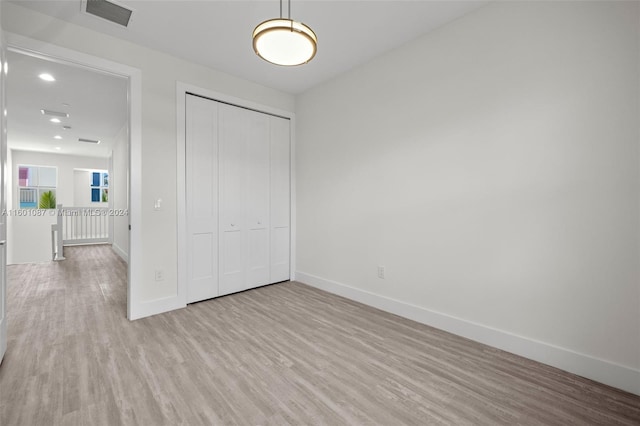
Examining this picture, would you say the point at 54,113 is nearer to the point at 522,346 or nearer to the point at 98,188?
the point at 98,188

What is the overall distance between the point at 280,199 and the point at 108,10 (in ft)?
8.73

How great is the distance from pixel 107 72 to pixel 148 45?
1.62 feet

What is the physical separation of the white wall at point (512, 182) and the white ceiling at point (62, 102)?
336cm

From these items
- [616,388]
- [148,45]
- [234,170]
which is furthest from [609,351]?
[148,45]

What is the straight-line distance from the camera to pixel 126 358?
2.19 meters

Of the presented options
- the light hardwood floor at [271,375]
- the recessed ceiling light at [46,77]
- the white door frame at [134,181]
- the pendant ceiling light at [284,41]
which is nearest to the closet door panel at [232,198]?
the light hardwood floor at [271,375]

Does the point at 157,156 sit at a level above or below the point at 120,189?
above

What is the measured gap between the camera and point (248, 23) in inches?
105

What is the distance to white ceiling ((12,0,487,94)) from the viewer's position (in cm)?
240

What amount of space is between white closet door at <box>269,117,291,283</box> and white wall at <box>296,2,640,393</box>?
120 cm

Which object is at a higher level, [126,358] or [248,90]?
[248,90]

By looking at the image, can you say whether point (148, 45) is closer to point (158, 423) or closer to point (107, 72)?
point (107, 72)

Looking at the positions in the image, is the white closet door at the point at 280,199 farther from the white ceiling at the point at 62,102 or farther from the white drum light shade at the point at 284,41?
the white drum light shade at the point at 284,41

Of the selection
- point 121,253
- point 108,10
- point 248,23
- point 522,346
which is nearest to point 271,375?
point 522,346
